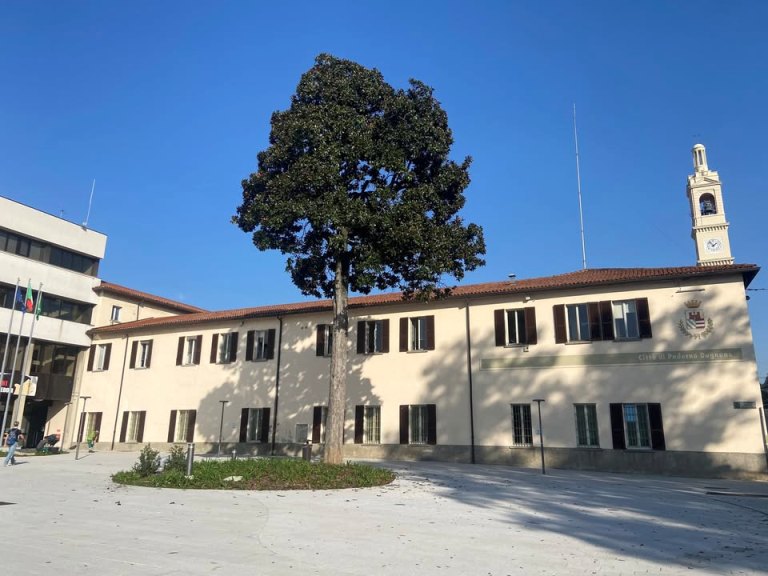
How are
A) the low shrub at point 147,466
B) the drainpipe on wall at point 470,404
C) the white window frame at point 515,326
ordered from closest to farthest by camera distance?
the low shrub at point 147,466 → the drainpipe on wall at point 470,404 → the white window frame at point 515,326

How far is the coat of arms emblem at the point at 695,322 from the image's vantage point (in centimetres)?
2166

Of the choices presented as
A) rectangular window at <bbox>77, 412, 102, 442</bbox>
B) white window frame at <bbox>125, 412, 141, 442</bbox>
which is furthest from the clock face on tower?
rectangular window at <bbox>77, 412, 102, 442</bbox>

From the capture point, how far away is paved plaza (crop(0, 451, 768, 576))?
6.77 m

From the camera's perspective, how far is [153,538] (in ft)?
26.6

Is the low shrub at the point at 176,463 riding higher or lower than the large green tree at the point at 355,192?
lower

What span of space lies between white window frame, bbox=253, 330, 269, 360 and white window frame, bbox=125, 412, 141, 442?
9.30 metres

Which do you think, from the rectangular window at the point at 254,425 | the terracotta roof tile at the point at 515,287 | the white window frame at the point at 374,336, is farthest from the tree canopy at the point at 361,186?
the rectangular window at the point at 254,425

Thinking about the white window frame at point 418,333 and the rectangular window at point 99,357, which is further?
the rectangular window at point 99,357

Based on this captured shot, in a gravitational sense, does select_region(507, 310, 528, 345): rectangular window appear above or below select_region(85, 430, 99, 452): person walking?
above

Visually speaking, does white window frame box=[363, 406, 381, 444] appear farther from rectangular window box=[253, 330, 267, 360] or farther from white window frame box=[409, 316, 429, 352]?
rectangular window box=[253, 330, 267, 360]

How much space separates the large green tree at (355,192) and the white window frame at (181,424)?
16464 millimetres

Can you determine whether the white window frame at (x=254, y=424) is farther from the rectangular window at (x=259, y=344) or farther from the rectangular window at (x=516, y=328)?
the rectangular window at (x=516, y=328)

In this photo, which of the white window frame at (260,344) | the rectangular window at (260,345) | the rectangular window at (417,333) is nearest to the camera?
the rectangular window at (417,333)

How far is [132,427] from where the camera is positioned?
34188mm
